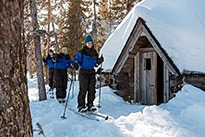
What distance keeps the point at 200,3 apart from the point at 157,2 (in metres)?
1.74

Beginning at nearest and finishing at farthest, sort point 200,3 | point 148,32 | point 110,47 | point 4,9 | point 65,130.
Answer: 1. point 4,9
2. point 65,130
3. point 148,32
4. point 200,3
5. point 110,47

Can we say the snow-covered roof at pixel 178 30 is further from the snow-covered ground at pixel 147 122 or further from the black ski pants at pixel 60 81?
the black ski pants at pixel 60 81

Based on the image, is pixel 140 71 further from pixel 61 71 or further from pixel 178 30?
pixel 61 71

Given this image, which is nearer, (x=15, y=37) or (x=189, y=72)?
(x=15, y=37)

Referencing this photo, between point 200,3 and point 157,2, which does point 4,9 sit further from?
point 200,3

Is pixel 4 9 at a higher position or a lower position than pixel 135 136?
higher

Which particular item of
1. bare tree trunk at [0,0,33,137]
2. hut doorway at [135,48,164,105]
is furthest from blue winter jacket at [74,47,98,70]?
bare tree trunk at [0,0,33,137]

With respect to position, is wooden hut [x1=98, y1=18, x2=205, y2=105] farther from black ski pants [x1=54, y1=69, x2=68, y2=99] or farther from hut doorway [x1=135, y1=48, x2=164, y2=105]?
black ski pants [x1=54, y1=69, x2=68, y2=99]

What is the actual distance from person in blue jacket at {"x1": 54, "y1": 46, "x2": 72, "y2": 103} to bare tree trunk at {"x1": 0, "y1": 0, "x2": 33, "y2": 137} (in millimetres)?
6340

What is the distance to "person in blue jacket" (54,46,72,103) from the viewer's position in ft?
27.0

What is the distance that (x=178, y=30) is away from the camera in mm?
7621

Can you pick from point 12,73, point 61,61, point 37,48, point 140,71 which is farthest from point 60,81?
point 12,73

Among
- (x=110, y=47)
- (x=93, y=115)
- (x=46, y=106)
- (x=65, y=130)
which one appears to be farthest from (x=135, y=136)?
(x=110, y=47)

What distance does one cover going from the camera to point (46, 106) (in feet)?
24.4
